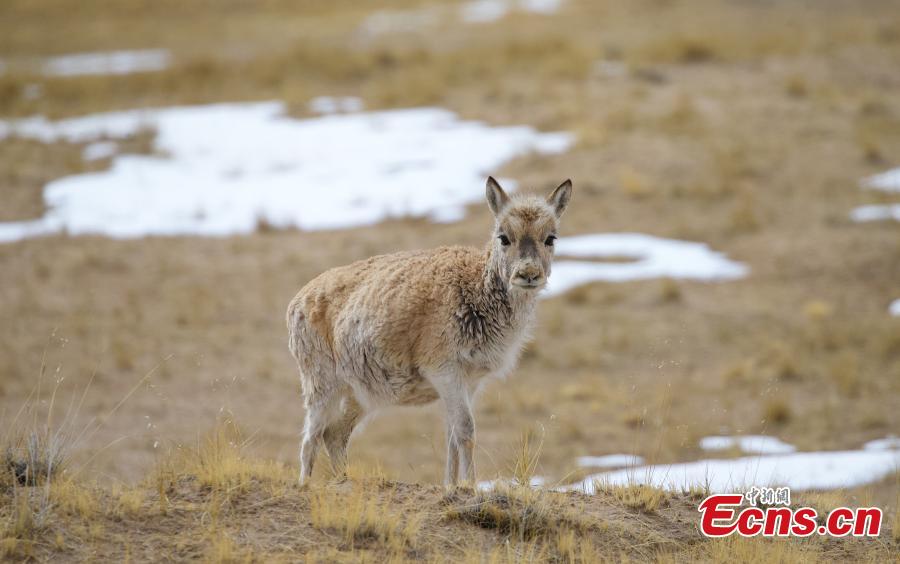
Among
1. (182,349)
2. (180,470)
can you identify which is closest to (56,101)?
(182,349)

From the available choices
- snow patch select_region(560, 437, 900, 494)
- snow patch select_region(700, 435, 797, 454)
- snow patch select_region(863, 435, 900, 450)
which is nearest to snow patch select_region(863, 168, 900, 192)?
snow patch select_region(863, 435, 900, 450)

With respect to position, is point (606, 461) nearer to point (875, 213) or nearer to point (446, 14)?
point (875, 213)

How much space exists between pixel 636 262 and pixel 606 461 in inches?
298

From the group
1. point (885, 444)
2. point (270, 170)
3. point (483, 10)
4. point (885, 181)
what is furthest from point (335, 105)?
point (483, 10)

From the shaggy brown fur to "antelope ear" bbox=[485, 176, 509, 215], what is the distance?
0.01 m

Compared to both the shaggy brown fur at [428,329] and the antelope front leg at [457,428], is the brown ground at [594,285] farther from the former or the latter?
the shaggy brown fur at [428,329]

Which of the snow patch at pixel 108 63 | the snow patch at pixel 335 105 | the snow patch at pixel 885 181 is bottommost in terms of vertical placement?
the snow patch at pixel 885 181

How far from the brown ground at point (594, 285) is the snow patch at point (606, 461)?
37cm

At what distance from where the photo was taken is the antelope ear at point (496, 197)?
8.95 m

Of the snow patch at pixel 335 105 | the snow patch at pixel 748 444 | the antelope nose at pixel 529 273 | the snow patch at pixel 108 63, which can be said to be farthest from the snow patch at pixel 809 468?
the snow patch at pixel 108 63

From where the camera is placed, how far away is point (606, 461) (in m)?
14.2

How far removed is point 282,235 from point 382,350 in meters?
14.0

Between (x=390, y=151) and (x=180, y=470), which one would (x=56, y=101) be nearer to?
(x=390, y=151)

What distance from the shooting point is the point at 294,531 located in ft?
23.8
